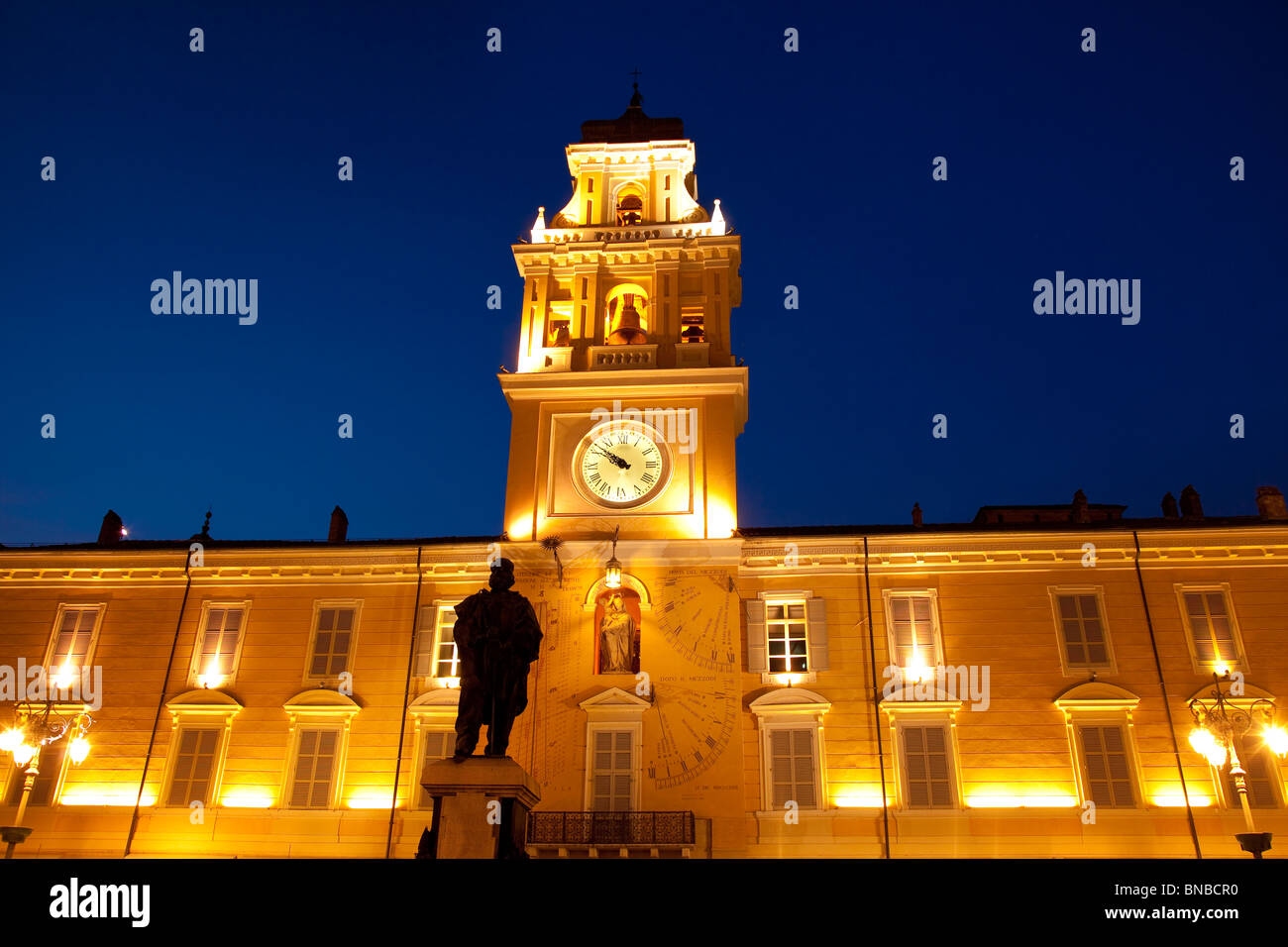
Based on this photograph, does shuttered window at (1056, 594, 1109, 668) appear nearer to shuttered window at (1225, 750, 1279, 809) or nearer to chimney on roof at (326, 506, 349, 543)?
shuttered window at (1225, 750, 1279, 809)

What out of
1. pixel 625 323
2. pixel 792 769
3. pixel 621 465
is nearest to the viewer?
pixel 792 769

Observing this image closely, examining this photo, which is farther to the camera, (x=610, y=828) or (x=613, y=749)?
(x=613, y=749)

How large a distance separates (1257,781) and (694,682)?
1337 cm

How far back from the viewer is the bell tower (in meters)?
28.1

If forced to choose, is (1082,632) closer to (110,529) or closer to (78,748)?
(78,748)

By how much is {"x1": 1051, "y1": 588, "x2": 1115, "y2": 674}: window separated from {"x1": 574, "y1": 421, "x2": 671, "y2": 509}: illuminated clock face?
35.8 ft

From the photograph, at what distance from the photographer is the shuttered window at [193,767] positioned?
2573 cm

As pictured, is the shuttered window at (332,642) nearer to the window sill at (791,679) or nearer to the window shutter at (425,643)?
the window shutter at (425,643)

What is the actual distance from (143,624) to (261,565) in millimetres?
3477

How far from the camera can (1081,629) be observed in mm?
26078

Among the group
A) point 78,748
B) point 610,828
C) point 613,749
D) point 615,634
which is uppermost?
point 615,634

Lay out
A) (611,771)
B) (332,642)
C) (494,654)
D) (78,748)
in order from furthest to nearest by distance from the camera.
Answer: (332,642)
(78,748)
(611,771)
(494,654)

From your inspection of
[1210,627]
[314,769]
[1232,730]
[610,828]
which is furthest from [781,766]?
[314,769]
